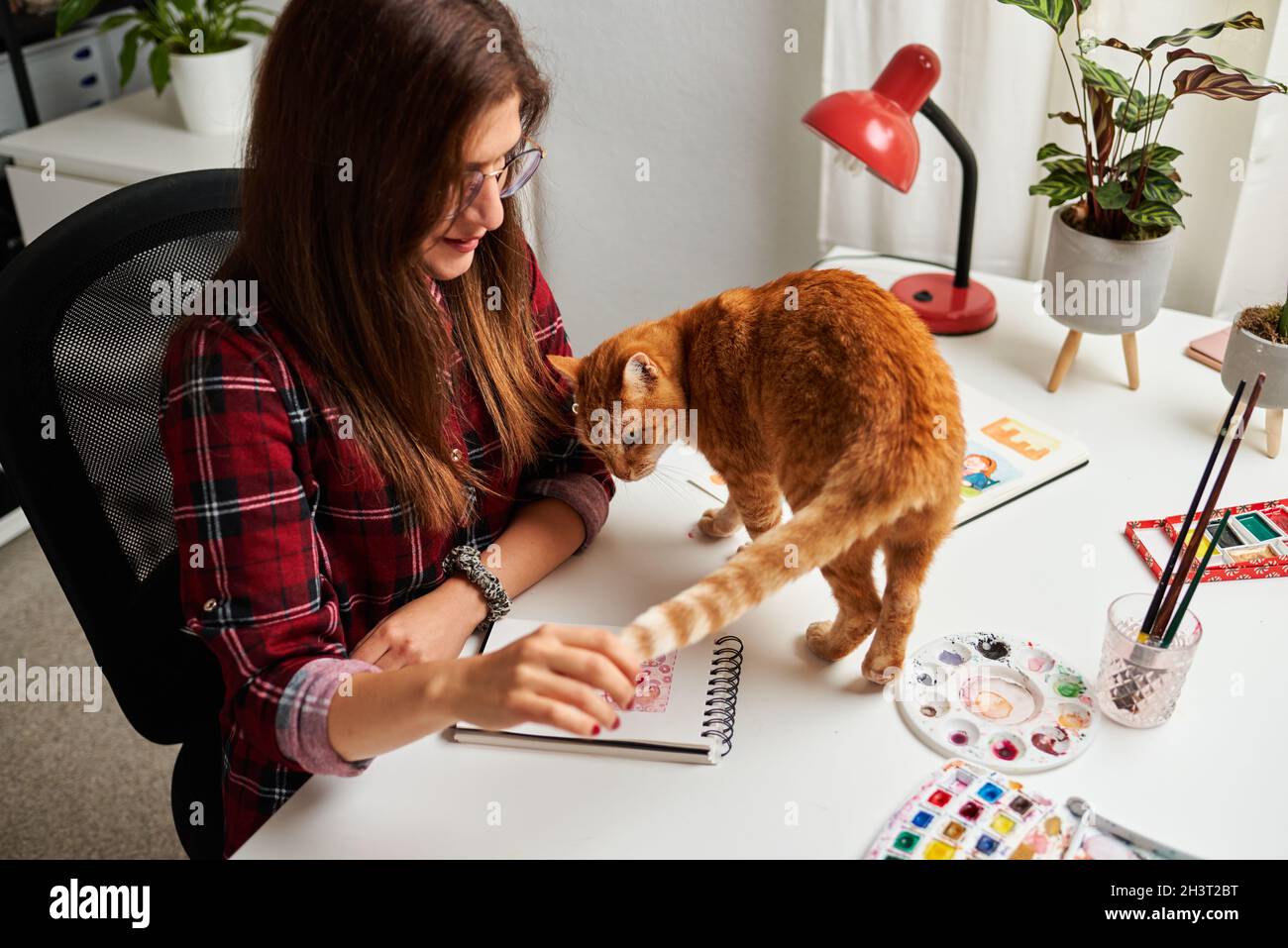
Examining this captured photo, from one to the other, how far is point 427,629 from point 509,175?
414 mm

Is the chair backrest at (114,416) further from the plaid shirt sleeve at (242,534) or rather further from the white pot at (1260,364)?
the white pot at (1260,364)

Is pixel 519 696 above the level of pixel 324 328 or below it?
below

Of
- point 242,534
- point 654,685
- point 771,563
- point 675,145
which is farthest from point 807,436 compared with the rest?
point 675,145

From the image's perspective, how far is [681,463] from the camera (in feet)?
4.02

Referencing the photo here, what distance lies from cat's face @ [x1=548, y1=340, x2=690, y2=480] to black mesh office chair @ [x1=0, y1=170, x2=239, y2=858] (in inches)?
14.7

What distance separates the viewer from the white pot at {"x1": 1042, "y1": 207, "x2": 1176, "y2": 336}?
125 centimetres

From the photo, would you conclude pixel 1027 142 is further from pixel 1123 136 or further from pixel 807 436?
pixel 807 436

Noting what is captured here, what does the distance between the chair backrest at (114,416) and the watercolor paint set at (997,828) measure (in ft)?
2.20

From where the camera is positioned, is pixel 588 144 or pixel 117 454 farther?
pixel 588 144

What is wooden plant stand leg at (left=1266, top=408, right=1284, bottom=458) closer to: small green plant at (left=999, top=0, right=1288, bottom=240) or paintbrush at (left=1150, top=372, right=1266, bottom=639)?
small green plant at (left=999, top=0, right=1288, bottom=240)

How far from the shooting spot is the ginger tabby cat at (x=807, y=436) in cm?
82
